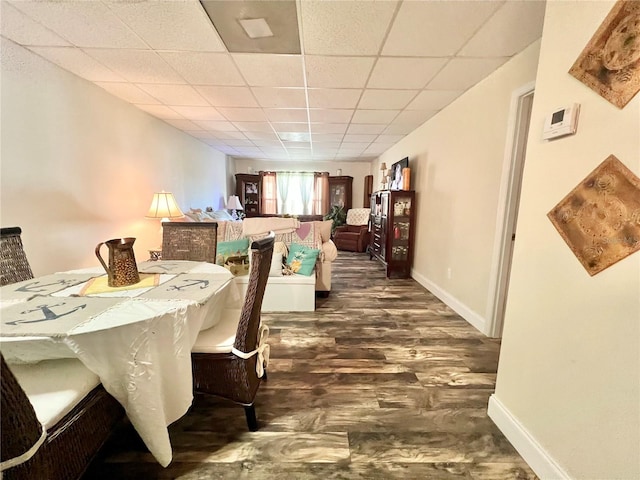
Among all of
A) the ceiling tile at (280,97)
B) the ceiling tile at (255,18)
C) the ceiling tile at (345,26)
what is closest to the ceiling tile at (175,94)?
the ceiling tile at (280,97)

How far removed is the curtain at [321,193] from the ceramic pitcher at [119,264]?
19.5ft

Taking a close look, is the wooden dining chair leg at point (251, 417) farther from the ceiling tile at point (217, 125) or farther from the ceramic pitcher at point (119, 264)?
the ceiling tile at point (217, 125)

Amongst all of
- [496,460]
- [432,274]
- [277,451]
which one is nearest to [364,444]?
[277,451]

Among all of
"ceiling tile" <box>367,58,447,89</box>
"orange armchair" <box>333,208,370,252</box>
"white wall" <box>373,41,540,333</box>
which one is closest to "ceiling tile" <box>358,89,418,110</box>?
"ceiling tile" <box>367,58,447,89</box>

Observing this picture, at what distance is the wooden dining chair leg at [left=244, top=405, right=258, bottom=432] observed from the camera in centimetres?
132

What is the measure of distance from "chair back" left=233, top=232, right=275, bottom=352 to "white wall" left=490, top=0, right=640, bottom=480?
1.25m

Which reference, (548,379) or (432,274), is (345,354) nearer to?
(548,379)

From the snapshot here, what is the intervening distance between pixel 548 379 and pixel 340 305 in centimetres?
199

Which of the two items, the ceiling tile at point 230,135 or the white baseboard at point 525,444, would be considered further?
the ceiling tile at point 230,135

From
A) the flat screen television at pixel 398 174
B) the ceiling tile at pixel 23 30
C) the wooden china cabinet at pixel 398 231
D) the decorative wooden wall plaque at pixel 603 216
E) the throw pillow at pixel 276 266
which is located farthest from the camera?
the flat screen television at pixel 398 174

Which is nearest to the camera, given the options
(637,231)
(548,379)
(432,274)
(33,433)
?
(33,433)

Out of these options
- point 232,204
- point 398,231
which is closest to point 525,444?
point 398,231

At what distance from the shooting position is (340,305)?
2953 millimetres

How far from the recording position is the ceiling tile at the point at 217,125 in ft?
12.3
